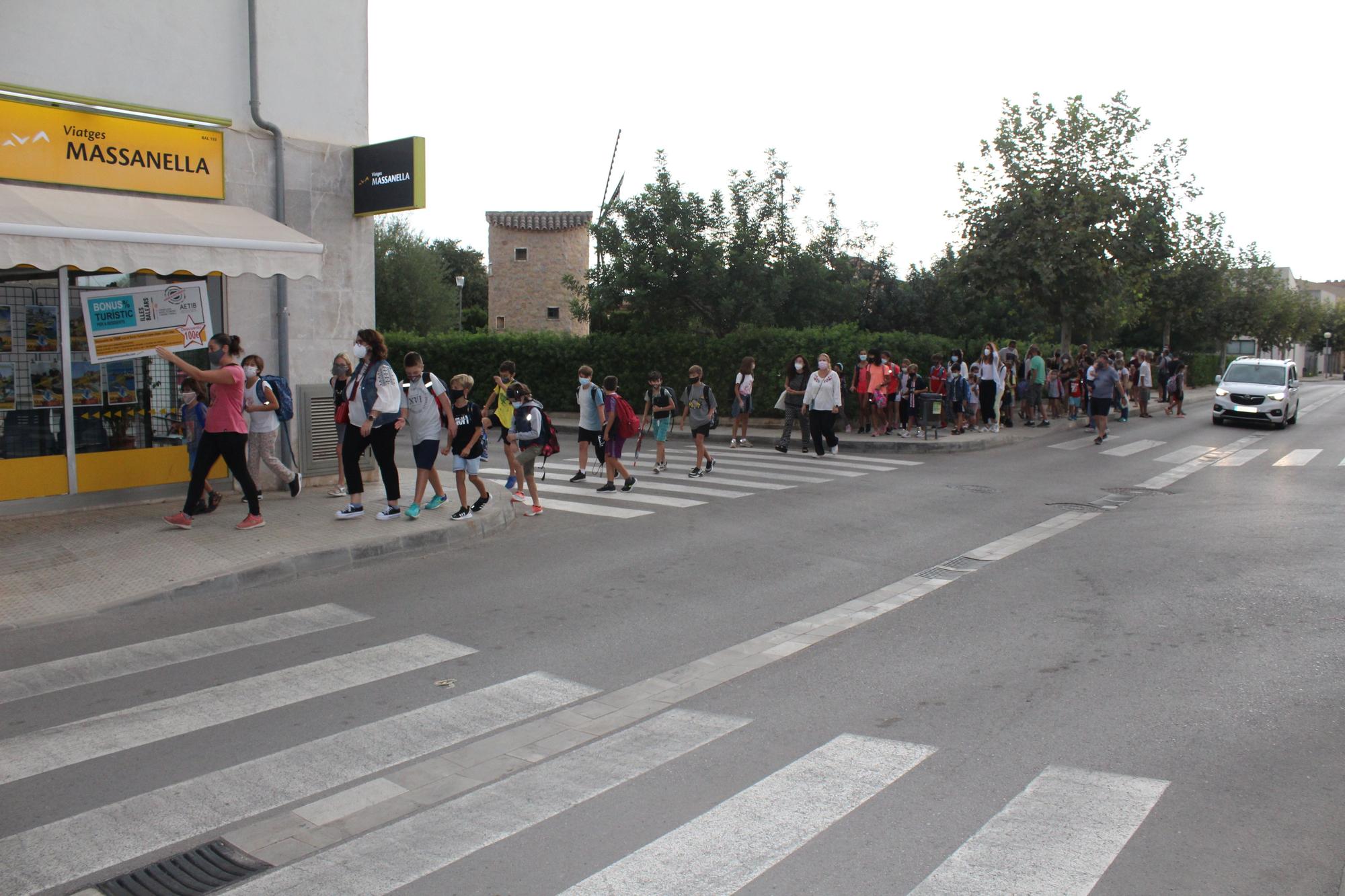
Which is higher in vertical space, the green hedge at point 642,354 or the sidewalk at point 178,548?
the green hedge at point 642,354

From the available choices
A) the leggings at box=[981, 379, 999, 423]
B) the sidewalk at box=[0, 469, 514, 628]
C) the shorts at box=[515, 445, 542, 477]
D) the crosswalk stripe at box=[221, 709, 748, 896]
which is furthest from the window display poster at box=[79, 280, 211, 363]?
the leggings at box=[981, 379, 999, 423]

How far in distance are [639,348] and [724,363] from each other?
2.57 metres

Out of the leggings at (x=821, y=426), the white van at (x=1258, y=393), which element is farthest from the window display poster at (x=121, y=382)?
the white van at (x=1258, y=393)

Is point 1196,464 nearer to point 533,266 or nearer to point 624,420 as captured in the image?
point 624,420

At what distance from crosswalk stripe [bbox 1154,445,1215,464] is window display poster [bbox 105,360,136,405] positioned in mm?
15659

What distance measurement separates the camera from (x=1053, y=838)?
3959mm

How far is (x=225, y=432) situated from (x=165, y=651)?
3.52 metres

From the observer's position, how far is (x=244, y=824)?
Answer: 411 centimetres

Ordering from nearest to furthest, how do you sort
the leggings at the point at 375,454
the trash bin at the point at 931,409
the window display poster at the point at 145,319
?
the leggings at the point at 375,454 < the window display poster at the point at 145,319 < the trash bin at the point at 931,409

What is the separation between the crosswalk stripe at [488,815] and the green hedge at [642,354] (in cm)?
1733

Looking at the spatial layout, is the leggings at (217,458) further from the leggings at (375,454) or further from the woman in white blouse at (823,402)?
the woman in white blouse at (823,402)

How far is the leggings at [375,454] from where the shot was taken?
10.0 m

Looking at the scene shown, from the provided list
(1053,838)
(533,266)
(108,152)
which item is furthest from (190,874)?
(533,266)

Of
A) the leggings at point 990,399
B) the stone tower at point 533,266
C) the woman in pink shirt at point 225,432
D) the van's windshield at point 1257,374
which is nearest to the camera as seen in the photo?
Answer: the woman in pink shirt at point 225,432
